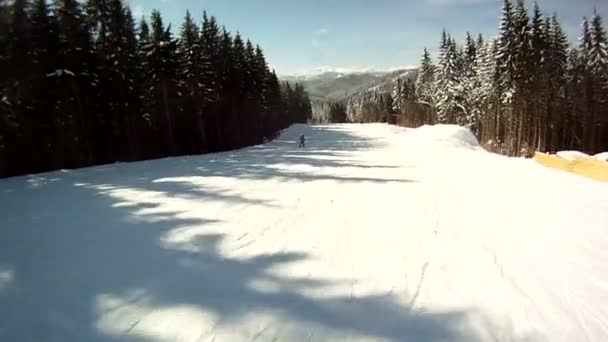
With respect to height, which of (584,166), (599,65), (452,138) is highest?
(599,65)

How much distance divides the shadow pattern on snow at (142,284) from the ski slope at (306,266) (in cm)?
2

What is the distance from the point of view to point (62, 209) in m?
8.37

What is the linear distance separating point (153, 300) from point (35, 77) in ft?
77.0

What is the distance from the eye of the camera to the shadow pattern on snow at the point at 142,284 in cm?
375

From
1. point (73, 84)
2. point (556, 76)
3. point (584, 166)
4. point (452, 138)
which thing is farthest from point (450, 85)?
point (73, 84)

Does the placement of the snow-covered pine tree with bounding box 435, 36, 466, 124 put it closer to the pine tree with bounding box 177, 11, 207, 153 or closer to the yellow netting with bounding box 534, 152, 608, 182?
the pine tree with bounding box 177, 11, 207, 153

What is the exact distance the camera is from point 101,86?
27062 millimetres

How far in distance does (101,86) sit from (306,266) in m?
27.5

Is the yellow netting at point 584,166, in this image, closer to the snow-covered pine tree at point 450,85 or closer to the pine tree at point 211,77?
the pine tree at point 211,77

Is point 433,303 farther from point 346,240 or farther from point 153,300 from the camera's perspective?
point 153,300

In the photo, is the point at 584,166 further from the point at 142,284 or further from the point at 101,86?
the point at 101,86

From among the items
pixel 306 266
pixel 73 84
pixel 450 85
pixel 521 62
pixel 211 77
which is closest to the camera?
pixel 306 266

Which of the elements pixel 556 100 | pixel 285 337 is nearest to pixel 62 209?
pixel 285 337

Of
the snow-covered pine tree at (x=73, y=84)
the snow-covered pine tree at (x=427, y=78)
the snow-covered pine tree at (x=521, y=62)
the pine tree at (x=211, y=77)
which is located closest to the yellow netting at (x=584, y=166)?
the snow-covered pine tree at (x=521, y=62)
